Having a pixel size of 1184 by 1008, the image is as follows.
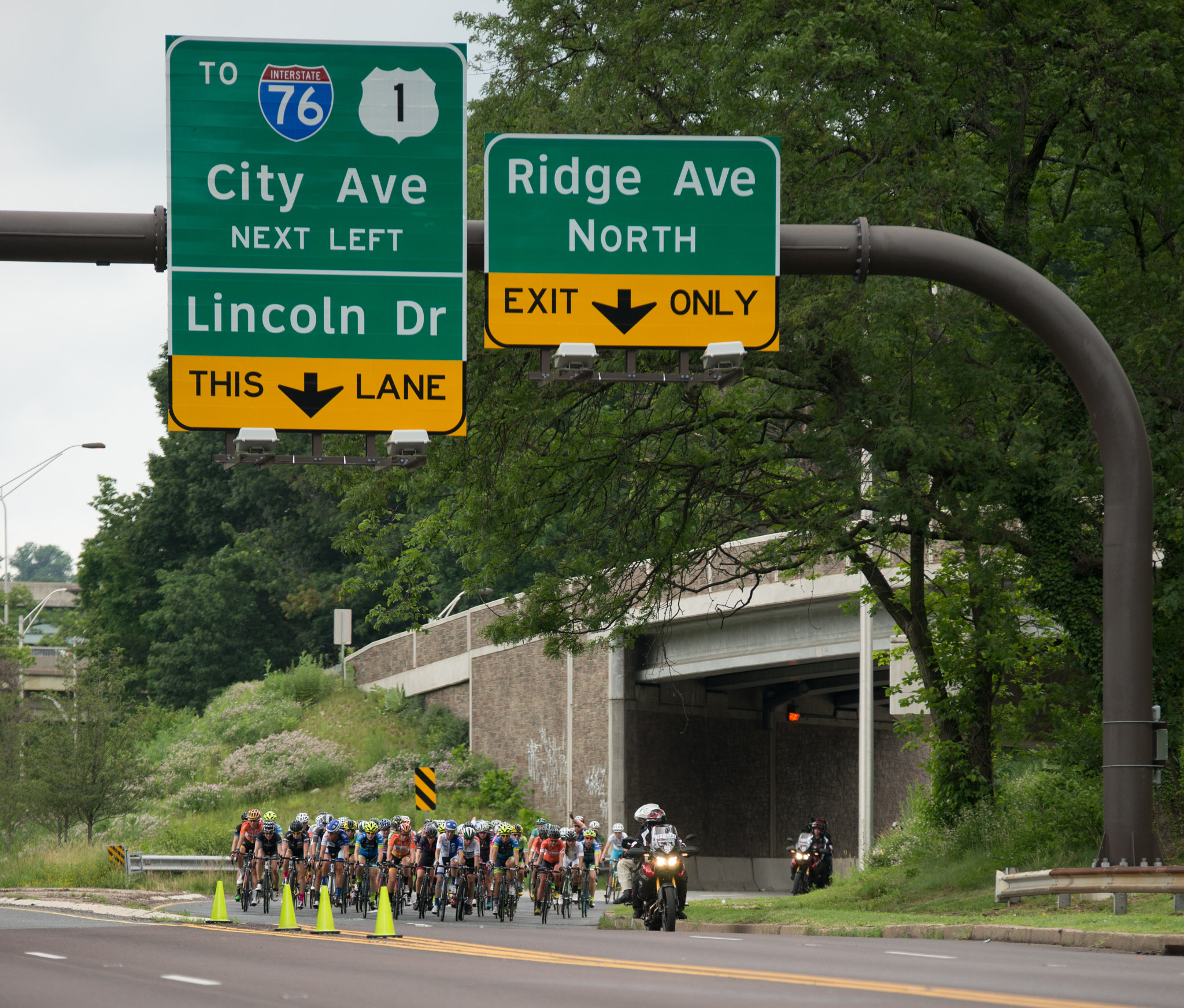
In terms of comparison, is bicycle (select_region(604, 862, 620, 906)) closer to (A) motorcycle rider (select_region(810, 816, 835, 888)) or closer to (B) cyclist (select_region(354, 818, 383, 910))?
(A) motorcycle rider (select_region(810, 816, 835, 888))

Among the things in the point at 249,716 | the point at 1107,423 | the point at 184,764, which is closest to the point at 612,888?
the point at 1107,423

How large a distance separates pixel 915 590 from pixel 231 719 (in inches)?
1599

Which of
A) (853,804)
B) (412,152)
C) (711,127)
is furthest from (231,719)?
(412,152)

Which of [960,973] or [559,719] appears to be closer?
[960,973]

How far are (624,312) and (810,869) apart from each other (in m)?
23.4

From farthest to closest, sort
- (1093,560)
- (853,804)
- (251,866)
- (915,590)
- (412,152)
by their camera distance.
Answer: (853,804) < (251,866) < (915,590) < (1093,560) < (412,152)

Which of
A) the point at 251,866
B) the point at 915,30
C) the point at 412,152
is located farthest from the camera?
the point at 251,866

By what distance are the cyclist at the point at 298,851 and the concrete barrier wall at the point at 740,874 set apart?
17.3 meters

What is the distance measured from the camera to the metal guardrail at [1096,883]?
49.6ft

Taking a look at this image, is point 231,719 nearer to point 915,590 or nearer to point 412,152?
point 915,590

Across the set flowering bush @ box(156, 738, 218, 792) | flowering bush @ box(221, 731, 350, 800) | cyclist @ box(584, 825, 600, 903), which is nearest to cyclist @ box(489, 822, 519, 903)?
cyclist @ box(584, 825, 600, 903)

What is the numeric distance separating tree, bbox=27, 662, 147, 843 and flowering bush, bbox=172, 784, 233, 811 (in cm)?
1156

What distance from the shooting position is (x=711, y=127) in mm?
20453

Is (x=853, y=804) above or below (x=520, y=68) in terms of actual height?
below
